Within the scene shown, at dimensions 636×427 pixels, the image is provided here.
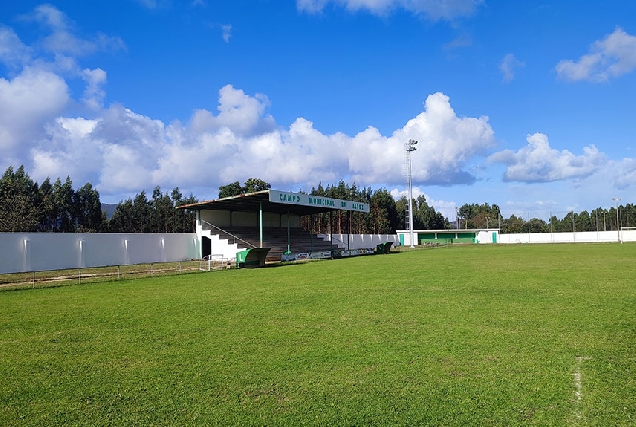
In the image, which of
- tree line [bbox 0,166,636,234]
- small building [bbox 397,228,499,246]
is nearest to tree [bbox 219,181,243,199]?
tree line [bbox 0,166,636,234]

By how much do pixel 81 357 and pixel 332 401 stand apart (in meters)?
3.79

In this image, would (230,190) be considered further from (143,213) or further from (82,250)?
(82,250)

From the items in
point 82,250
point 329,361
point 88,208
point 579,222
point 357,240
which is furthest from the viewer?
point 579,222

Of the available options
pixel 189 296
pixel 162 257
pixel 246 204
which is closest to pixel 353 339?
pixel 189 296

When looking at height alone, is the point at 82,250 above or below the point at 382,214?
below

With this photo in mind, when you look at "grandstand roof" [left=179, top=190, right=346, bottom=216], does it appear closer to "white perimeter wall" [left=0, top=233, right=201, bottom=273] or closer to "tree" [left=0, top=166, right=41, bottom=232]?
"white perimeter wall" [left=0, top=233, right=201, bottom=273]

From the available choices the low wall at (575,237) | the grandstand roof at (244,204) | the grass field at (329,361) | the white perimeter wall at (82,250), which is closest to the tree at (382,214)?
the low wall at (575,237)

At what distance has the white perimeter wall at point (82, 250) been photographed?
22.8m

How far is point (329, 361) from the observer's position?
214 inches

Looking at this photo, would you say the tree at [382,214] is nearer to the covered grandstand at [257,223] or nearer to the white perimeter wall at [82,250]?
the covered grandstand at [257,223]

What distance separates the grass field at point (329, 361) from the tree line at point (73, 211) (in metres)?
35.4

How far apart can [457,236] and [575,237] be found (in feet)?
66.3

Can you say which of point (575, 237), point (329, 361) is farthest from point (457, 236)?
point (329, 361)

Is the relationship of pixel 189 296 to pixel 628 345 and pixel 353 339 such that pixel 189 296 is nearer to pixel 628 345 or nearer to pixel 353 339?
pixel 353 339
